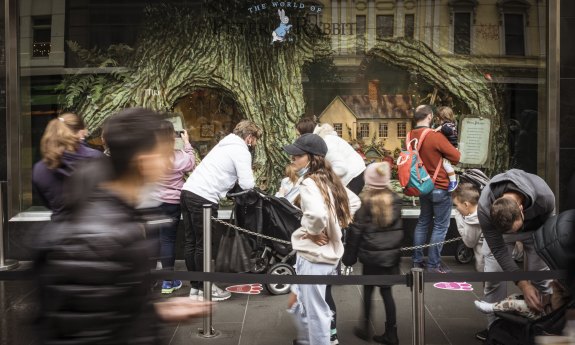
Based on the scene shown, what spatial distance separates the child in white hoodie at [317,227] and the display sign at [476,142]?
15.3 ft

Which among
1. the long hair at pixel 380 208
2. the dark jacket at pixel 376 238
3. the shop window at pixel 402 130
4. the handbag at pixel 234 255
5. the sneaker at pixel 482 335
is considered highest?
the shop window at pixel 402 130

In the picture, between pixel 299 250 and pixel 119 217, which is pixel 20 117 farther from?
pixel 119 217

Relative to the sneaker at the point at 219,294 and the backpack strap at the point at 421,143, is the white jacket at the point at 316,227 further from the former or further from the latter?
the backpack strap at the point at 421,143

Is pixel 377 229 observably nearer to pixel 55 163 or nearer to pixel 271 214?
pixel 271 214

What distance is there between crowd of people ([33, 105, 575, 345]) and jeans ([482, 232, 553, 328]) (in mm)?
10

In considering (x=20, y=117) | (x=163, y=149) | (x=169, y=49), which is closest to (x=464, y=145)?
(x=169, y=49)

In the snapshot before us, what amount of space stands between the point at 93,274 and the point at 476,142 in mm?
7797

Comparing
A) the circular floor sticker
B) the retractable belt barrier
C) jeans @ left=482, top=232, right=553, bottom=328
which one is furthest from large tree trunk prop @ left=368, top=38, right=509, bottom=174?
the retractable belt barrier

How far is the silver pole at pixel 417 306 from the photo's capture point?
4.54 m

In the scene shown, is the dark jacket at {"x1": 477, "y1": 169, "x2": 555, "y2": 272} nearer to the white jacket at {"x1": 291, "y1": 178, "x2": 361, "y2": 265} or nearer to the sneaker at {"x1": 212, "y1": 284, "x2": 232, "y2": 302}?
the white jacket at {"x1": 291, "y1": 178, "x2": 361, "y2": 265}

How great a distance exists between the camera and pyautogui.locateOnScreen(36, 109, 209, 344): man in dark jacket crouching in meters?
2.37

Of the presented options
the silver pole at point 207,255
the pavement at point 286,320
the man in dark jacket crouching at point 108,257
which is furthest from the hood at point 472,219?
the man in dark jacket crouching at point 108,257

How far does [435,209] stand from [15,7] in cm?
581

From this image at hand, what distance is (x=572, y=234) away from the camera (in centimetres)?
348
